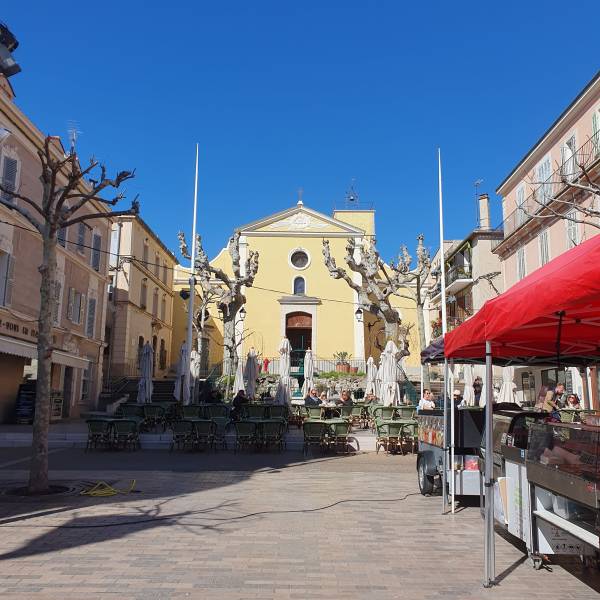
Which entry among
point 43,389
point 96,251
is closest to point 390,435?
point 43,389

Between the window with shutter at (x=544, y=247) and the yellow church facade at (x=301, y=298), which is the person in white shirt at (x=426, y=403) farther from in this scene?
the yellow church facade at (x=301, y=298)

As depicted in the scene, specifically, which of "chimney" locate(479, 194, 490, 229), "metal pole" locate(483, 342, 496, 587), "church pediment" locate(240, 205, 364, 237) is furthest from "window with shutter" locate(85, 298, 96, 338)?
"chimney" locate(479, 194, 490, 229)

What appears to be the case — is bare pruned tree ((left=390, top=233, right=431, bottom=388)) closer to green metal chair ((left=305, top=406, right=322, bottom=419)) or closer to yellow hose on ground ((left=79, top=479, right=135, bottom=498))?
green metal chair ((left=305, top=406, right=322, bottom=419))

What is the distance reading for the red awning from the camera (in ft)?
12.9

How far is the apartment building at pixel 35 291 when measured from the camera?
18516mm

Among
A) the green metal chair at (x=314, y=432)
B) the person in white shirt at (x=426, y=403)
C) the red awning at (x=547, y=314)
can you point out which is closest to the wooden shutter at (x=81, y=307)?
the green metal chair at (x=314, y=432)

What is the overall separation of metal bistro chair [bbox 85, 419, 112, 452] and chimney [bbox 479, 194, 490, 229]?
95.6 ft

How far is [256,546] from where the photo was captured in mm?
5570

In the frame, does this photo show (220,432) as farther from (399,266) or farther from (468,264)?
(468,264)

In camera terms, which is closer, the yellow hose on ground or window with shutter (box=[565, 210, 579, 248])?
the yellow hose on ground

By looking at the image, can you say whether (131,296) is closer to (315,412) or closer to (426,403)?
(315,412)

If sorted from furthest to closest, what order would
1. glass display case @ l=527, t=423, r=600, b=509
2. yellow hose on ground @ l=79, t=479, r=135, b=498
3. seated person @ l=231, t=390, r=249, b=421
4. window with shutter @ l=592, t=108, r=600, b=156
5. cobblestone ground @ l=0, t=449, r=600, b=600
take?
window with shutter @ l=592, t=108, r=600, b=156 < seated person @ l=231, t=390, r=249, b=421 < yellow hose on ground @ l=79, t=479, r=135, b=498 < cobblestone ground @ l=0, t=449, r=600, b=600 < glass display case @ l=527, t=423, r=600, b=509

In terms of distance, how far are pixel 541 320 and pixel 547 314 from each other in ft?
5.73

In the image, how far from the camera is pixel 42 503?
7.48m
